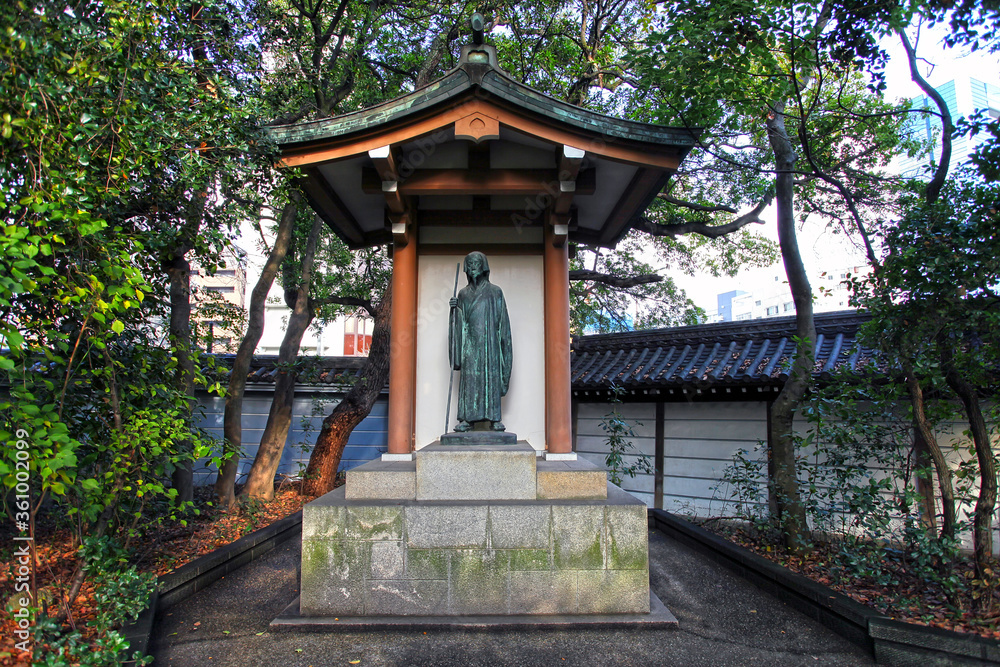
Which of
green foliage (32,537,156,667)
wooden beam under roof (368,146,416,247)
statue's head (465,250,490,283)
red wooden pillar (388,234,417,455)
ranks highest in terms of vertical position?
wooden beam under roof (368,146,416,247)

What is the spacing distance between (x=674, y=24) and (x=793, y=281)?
Answer: 299 cm

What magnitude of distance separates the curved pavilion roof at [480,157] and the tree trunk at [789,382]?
1655mm

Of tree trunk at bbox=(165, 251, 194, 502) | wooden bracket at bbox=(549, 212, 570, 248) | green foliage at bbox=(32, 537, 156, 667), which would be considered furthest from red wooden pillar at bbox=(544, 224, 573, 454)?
tree trunk at bbox=(165, 251, 194, 502)

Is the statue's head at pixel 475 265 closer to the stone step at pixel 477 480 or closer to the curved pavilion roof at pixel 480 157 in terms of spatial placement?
the curved pavilion roof at pixel 480 157

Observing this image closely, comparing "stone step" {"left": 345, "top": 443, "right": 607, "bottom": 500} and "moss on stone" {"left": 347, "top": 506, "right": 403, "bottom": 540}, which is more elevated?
"stone step" {"left": 345, "top": 443, "right": 607, "bottom": 500}

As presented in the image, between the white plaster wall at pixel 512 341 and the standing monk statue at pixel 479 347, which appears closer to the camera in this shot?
the standing monk statue at pixel 479 347

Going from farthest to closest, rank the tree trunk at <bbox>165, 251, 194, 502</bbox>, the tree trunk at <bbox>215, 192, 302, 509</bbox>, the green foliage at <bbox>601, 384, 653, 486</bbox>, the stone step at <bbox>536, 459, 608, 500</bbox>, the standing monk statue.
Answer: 1. the green foliage at <bbox>601, 384, 653, 486</bbox>
2. the tree trunk at <bbox>215, 192, 302, 509</bbox>
3. the tree trunk at <bbox>165, 251, 194, 502</bbox>
4. the standing monk statue
5. the stone step at <bbox>536, 459, 608, 500</bbox>

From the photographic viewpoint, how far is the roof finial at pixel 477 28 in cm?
518

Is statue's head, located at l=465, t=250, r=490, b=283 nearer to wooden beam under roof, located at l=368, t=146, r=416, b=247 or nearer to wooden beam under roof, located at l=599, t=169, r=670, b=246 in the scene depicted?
wooden beam under roof, located at l=368, t=146, r=416, b=247

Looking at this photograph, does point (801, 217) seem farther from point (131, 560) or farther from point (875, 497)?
point (131, 560)

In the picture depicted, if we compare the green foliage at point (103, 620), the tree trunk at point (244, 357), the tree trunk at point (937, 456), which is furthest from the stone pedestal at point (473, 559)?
the tree trunk at point (244, 357)

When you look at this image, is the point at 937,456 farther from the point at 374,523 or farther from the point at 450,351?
the point at 374,523

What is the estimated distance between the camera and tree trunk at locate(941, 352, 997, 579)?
14.1 feet

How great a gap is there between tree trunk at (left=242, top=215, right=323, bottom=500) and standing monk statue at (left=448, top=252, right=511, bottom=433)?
14.6 ft
